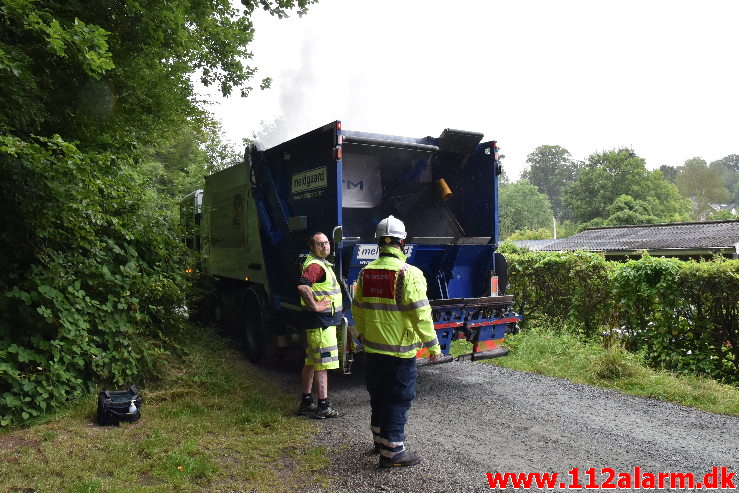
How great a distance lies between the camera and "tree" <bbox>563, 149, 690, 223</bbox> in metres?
43.4

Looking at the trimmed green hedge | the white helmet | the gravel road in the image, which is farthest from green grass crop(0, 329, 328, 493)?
the trimmed green hedge

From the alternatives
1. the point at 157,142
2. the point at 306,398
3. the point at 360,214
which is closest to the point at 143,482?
the point at 306,398

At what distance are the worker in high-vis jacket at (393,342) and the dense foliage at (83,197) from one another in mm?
2573

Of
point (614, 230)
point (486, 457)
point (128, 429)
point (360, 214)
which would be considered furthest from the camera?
point (614, 230)

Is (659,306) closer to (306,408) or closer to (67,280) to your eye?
(306,408)

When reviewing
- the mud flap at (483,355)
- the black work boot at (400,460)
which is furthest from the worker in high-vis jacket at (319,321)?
the mud flap at (483,355)

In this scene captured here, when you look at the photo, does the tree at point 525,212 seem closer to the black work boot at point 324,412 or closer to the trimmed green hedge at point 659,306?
the trimmed green hedge at point 659,306

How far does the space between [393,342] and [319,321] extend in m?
1.24

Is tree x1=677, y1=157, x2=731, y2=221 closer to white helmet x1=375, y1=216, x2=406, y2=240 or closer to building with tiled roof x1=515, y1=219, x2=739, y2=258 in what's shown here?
building with tiled roof x1=515, y1=219, x2=739, y2=258

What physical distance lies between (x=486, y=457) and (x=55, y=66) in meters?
5.05

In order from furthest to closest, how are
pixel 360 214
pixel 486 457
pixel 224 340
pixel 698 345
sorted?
pixel 224 340 < pixel 360 214 < pixel 698 345 < pixel 486 457

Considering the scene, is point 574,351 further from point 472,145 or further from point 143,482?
point 143,482

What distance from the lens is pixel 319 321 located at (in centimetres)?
488

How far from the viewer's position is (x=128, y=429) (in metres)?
4.54
